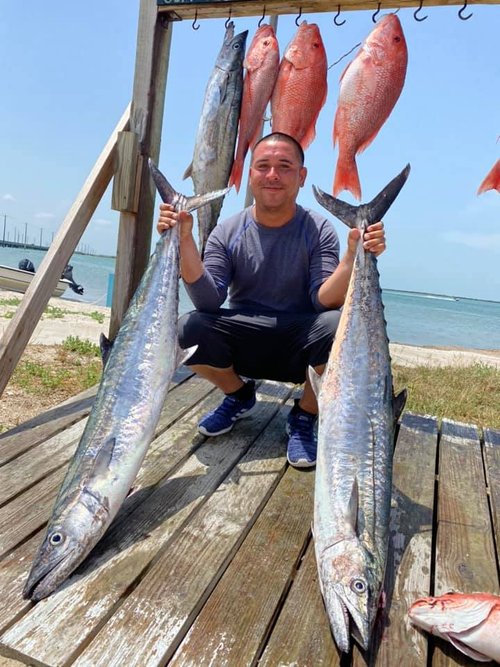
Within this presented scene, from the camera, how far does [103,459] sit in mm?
1972

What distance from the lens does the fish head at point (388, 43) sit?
2.40 m

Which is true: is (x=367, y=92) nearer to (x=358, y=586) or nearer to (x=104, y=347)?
(x=104, y=347)

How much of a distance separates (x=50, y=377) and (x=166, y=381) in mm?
3177

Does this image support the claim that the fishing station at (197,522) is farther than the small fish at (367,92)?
No

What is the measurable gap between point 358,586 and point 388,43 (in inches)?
95.3

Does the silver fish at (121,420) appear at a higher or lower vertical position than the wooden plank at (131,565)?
higher

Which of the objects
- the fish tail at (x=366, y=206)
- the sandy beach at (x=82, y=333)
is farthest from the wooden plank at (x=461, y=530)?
the sandy beach at (x=82, y=333)

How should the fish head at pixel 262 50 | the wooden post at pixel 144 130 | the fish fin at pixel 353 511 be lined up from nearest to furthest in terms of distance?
1. the fish fin at pixel 353 511
2. the fish head at pixel 262 50
3. the wooden post at pixel 144 130

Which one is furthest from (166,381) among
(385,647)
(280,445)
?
(385,647)

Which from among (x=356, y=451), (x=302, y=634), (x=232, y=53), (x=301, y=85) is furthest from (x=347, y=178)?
(x=302, y=634)

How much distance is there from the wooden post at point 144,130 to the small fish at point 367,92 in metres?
1.26

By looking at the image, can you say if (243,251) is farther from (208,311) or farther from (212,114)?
(212,114)

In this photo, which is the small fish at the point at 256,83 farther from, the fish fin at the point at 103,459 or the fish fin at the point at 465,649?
the fish fin at the point at 465,649

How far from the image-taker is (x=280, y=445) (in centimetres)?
288
